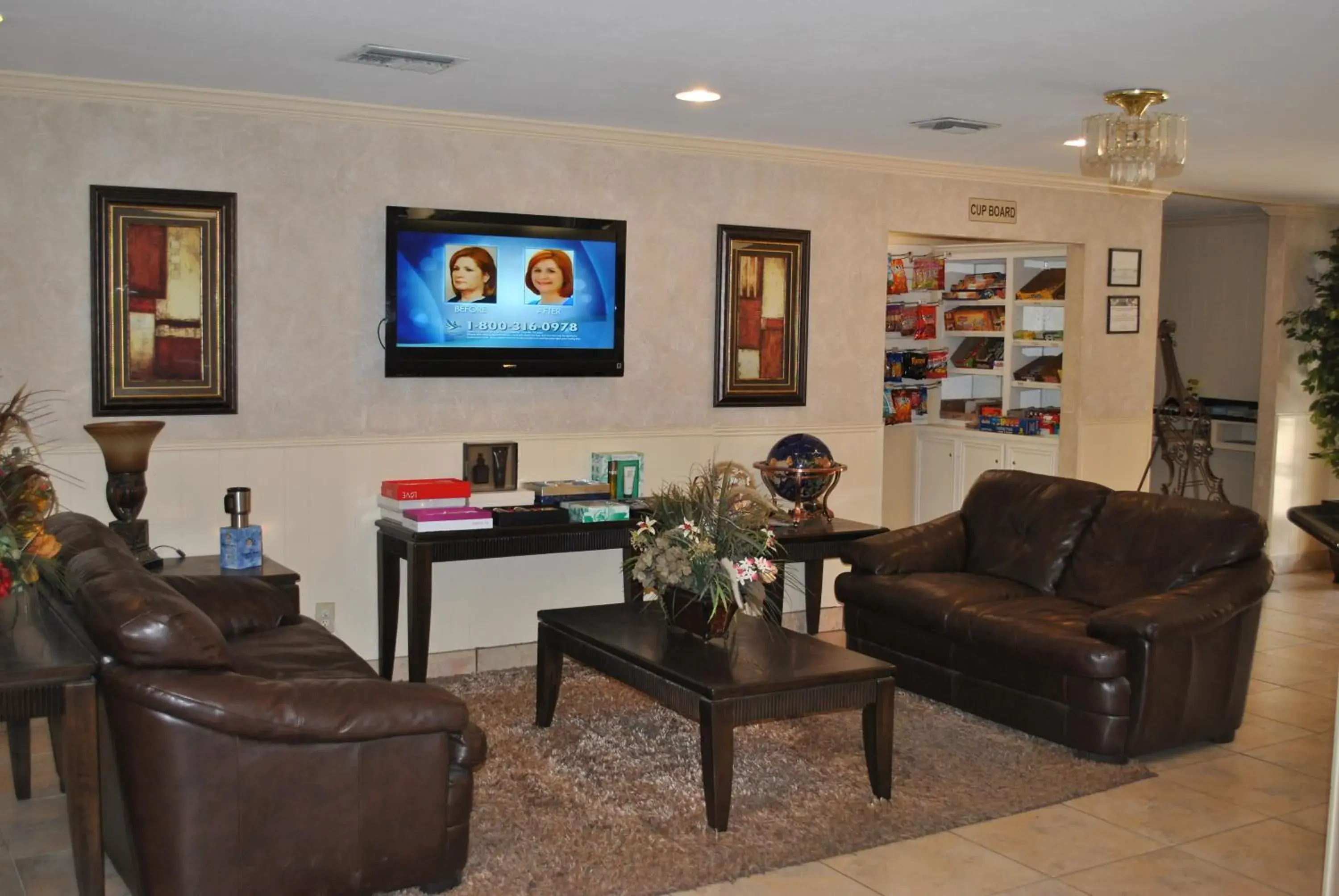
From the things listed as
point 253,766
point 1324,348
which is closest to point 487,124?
point 253,766

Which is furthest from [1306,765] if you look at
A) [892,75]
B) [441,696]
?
[441,696]

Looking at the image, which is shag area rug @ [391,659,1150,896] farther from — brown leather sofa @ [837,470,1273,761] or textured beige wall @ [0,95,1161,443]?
textured beige wall @ [0,95,1161,443]

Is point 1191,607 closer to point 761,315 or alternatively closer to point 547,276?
point 761,315

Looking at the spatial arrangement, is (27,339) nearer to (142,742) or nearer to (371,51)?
(371,51)

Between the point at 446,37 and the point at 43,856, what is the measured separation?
2655 millimetres

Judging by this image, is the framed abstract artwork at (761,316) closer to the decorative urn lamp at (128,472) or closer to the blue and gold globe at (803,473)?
the blue and gold globe at (803,473)

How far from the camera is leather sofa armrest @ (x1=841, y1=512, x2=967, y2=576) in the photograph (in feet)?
17.8

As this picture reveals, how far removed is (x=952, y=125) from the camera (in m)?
5.43

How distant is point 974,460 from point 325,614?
4.18 m

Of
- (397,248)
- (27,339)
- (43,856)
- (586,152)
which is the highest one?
(586,152)

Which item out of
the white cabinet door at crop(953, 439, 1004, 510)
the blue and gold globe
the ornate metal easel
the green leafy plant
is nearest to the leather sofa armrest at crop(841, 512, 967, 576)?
the blue and gold globe

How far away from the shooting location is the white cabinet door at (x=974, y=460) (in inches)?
304

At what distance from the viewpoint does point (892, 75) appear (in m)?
4.43

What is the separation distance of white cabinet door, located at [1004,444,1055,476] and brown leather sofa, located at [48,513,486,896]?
16.4 feet
